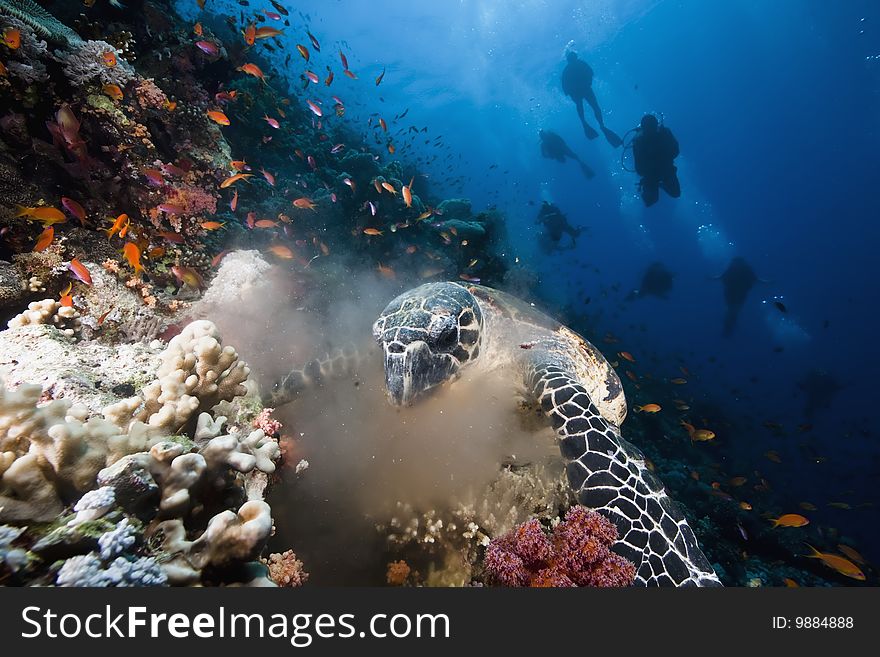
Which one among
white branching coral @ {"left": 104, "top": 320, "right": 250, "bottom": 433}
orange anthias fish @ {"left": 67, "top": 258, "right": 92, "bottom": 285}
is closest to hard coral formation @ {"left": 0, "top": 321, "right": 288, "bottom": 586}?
white branching coral @ {"left": 104, "top": 320, "right": 250, "bottom": 433}

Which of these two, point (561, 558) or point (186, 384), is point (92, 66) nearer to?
point (186, 384)

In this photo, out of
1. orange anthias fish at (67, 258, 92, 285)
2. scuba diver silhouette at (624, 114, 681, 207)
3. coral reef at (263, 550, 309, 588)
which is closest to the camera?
coral reef at (263, 550, 309, 588)

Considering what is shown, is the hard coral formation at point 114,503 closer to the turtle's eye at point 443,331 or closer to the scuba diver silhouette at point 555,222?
the turtle's eye at point 443,331

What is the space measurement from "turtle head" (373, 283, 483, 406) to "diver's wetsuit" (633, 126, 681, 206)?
17.7 m

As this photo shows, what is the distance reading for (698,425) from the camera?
17.2 metres

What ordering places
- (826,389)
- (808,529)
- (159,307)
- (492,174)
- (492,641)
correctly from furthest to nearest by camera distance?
(492,174) → (826,389) → (808,529) → (159,307) → (492,641)

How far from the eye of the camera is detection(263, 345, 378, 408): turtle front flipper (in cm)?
400

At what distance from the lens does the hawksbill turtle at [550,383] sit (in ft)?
8.97

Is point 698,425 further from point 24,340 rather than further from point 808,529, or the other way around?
point 24,340

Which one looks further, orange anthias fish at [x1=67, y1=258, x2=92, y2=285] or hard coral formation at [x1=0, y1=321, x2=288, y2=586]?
orange anthias fish at [x1=67, y1=258, x2=92, y2=285]

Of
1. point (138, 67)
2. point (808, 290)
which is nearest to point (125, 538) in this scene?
point (138, 67)

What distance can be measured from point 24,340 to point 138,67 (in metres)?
5.82

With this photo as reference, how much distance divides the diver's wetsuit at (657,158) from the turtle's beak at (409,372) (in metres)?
18.6

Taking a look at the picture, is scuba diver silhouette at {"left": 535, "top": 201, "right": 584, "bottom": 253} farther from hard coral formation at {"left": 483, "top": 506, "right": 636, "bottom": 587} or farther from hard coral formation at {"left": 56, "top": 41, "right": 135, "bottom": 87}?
hard coral formation at {"left": 483, "top": 506, "right": 636, "bottom": 587}
